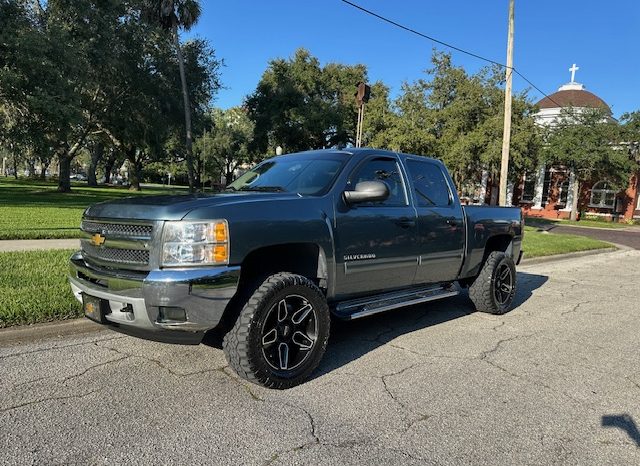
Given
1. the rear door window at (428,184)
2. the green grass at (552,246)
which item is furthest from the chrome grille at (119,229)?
the green grass at (552,246)

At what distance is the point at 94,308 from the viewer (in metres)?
3.82

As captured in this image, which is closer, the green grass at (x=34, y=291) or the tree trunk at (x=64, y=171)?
the green grass at (x=34, y=291)

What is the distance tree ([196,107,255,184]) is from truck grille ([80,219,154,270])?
186 feet

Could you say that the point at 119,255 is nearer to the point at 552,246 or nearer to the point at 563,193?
the point at 552,246

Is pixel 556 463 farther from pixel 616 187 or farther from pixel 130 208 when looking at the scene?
pixel 616 187

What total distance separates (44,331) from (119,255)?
1.67 metres

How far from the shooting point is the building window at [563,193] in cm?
4071

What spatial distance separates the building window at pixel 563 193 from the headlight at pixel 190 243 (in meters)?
42.3

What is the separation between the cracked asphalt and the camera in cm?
296

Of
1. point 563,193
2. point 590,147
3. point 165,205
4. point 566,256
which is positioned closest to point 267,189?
point 165,205

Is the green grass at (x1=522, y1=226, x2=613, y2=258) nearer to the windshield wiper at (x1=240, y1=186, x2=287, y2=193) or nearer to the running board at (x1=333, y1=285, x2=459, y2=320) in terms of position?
the running board at (x1=333, y1=285, x2=459, y2=320)

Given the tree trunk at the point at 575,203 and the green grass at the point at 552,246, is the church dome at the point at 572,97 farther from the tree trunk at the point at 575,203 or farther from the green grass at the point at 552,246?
the green grass at the point at 552,246

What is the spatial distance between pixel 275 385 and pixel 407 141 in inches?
975

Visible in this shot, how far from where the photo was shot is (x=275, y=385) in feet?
12.4
